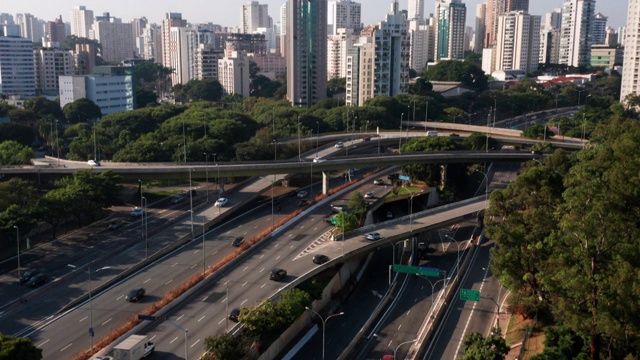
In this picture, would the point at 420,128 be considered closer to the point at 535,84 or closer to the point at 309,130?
the point at 309,130

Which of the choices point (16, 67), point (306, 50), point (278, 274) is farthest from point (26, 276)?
point (16, 67)

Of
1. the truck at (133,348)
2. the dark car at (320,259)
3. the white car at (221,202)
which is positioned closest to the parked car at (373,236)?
the dark car at (320,259)

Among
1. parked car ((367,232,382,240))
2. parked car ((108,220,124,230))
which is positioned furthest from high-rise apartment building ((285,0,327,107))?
parked car ((367,232,382,240))

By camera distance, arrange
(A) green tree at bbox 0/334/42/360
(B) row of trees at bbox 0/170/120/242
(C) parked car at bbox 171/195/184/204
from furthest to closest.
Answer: (C) parked car at bbox 171/195/184/204 < (B) row of trees at bbox 0/170/120/242 < (A) green tree at bbox 0/334/42/360

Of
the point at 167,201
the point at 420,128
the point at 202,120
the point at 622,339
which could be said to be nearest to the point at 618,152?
the point at 622,339

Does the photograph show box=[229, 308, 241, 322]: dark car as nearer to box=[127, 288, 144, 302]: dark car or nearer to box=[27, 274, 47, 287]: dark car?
box=[127, 288, 144, 302]: dark car

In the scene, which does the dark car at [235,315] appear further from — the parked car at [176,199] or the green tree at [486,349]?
the parked car at [176,199]

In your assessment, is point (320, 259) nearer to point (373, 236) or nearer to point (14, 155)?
point (373, 236)
